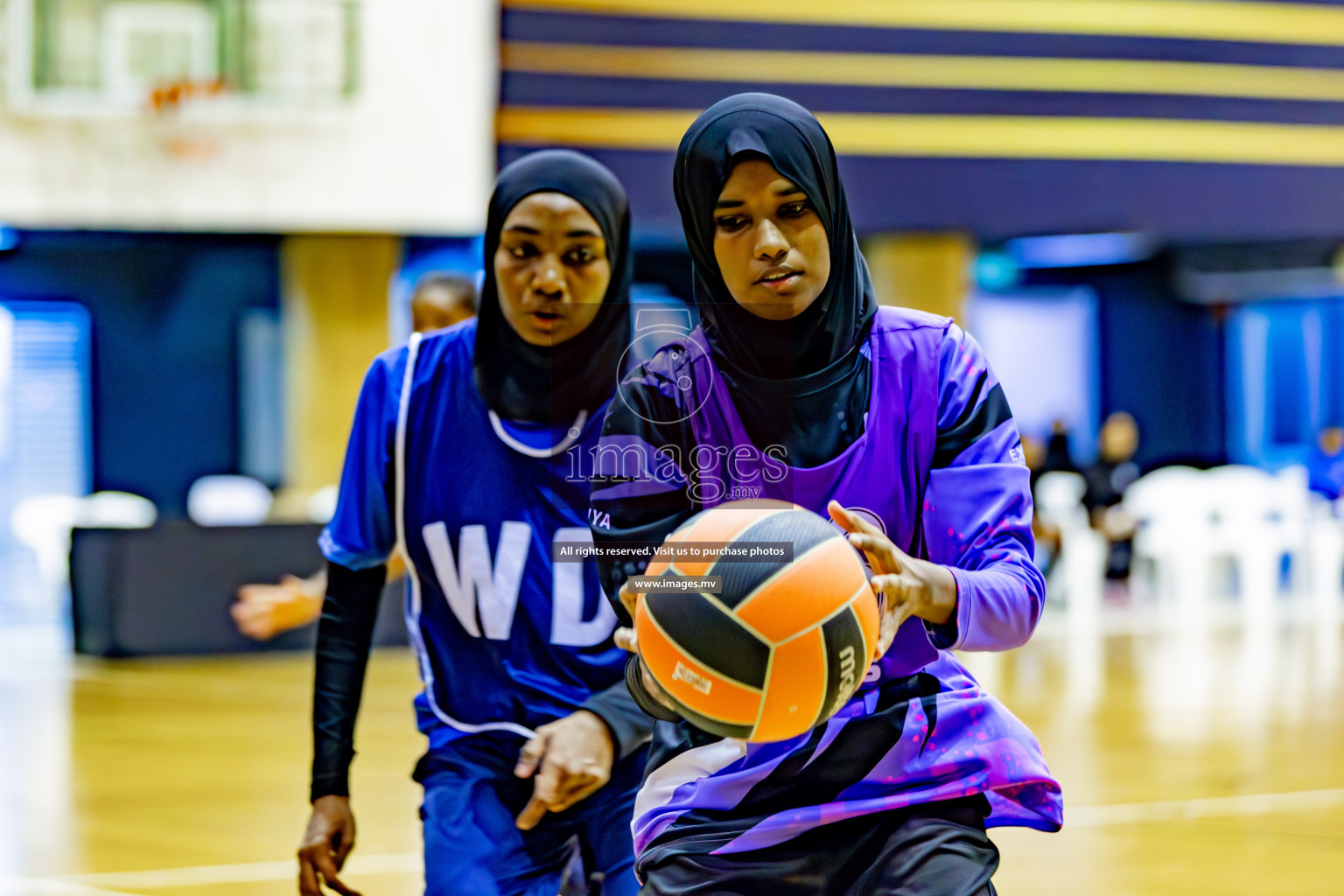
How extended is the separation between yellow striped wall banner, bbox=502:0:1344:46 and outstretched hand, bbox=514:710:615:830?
411 inches

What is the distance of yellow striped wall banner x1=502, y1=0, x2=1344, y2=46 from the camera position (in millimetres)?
12156

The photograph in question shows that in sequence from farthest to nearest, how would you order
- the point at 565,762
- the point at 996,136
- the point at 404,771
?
the point at 996,136 < the point at 404,771 < the point at 565,762

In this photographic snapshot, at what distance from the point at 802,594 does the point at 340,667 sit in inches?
49.1

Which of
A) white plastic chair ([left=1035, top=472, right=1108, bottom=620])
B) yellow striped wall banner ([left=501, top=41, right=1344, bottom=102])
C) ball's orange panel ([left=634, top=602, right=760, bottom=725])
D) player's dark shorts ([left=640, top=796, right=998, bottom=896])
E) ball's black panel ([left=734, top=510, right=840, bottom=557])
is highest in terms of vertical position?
yellow striped wall banner ([left=501, top=41, right=1344, bottom=102])

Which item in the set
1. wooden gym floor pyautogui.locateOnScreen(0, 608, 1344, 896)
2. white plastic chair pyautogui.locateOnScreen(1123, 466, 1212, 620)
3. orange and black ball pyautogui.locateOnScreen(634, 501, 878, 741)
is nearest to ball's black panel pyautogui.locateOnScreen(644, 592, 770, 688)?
orange and black ball pyautogui.locateOnScreen(634, 501, 878, 741)

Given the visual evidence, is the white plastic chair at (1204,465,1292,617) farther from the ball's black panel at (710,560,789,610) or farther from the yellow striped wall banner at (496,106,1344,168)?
the ball's black panel at (710,560,789,610)

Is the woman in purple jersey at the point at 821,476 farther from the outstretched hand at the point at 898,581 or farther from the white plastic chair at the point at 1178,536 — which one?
the white plastic chair at the point at 1178,536

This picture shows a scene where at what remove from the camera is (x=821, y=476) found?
5.90 feet

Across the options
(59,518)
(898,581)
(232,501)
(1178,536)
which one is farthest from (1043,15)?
(898,581)

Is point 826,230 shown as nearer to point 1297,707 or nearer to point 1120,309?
point 1297,707

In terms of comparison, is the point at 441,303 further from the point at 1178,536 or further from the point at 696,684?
the point at 1178,536

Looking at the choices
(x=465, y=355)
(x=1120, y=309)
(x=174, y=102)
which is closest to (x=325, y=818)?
(x=465, y=355)

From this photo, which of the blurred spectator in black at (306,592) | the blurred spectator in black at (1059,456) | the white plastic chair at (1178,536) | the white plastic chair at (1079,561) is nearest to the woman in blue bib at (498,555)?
the blurred spectator in black at (306,592)

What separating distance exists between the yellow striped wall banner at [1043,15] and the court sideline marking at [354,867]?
8.67m
